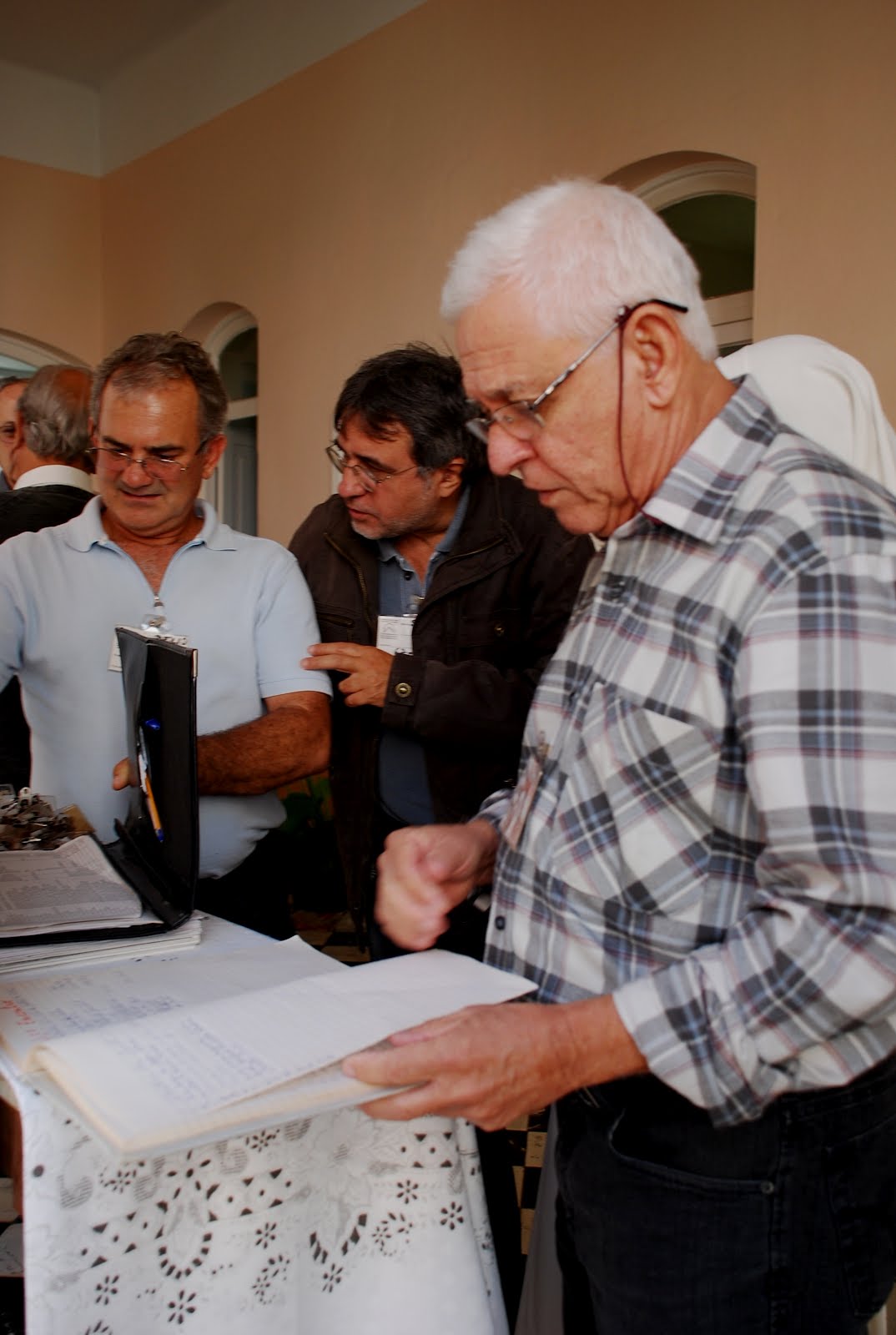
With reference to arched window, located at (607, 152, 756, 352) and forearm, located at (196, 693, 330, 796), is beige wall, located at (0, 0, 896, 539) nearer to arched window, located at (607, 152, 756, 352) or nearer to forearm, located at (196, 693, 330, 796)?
arched window, located at (607, 152, 756, 352)

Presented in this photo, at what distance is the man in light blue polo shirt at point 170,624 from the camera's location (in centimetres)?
209

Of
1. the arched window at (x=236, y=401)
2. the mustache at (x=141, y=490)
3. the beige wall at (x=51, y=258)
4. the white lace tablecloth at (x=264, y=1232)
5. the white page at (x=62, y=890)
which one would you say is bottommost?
the white lace tablecloth at (x=264, y=1232)

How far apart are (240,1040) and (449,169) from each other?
17.2ft

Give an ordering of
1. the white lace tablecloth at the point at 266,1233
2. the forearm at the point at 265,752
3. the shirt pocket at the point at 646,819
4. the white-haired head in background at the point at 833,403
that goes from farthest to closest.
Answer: the forearm at the point at 265,752 → the white-haired head in background at the point at 833,403 → the white lace tablecloth at the point at 266,1233 → the shirt pocket at the point at 646,819

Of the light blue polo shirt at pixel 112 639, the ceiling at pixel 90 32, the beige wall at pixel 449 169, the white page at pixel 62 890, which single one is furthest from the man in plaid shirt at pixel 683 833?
the ceiling at pixel 90 32

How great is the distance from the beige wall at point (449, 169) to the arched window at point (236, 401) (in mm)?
200

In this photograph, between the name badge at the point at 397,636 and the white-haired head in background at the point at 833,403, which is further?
the name badge at the point at 397,636

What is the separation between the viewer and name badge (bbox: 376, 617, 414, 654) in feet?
8.04

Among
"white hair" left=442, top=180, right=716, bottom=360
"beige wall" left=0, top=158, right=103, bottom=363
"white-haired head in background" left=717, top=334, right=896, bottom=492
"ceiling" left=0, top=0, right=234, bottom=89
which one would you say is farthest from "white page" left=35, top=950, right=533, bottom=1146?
"beige wall" left=0, top=158, right=103, bottom=363

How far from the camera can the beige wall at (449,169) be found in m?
3.73

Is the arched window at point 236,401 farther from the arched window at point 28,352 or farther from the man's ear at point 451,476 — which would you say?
the man's ear at point 451,476

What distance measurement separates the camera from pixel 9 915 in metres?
1.57

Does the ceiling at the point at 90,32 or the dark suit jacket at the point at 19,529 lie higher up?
the ceiling at the point at 90,32

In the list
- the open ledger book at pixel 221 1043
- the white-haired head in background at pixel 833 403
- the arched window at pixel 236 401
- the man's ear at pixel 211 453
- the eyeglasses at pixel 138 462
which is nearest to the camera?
the open ledger book at pixel 221 1043
